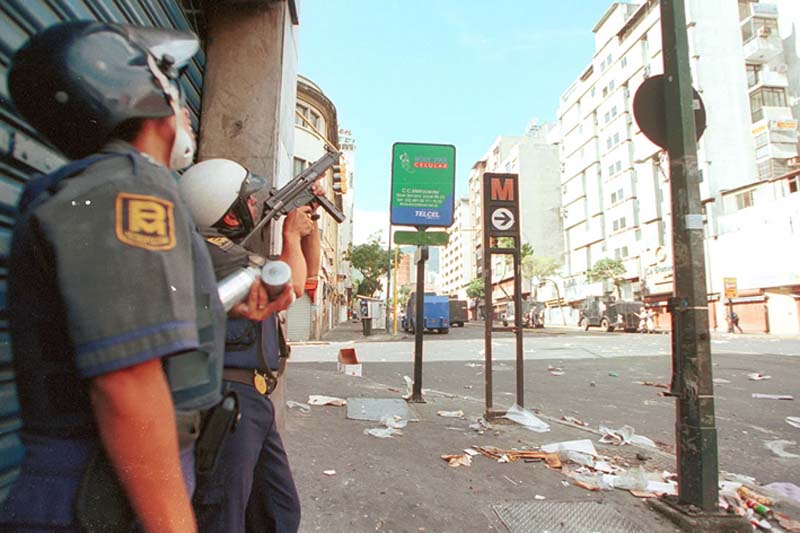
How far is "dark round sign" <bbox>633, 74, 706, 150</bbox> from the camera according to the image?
128 inches

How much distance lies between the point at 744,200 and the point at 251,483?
44.6 meters

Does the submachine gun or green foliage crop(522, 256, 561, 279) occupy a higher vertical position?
green foliage crop(522, 256, 561, 279)

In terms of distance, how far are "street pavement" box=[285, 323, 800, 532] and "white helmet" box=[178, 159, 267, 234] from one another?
1878 mm

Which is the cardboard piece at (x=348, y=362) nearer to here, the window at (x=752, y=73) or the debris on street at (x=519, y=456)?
the debris on street at (x=519, y=456)

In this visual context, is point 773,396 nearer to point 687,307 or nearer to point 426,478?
point 687,307

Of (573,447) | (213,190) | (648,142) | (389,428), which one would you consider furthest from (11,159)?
(648,142)

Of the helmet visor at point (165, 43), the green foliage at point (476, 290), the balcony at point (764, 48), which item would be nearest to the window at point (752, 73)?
the balcony at point (764, 48)

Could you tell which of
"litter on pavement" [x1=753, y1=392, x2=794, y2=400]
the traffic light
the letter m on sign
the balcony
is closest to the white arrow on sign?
the letter m on sign

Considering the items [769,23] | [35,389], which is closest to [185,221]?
[35,389]

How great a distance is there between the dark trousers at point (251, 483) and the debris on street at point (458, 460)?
2138mm

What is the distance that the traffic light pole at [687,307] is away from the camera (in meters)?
2.77

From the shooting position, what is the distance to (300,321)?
23062 mm

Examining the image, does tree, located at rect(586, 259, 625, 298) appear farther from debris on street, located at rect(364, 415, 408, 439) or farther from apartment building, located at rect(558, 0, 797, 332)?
debris on street, located at rect(364, 415, 408, 439)

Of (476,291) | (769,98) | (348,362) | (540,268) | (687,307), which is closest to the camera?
(687,307)
